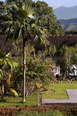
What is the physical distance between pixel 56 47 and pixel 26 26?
43.0 ft

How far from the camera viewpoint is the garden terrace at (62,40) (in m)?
24.5

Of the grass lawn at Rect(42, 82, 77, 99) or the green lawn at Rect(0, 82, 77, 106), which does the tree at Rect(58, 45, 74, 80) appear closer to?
the grass lawn at Rect(42, 82, 77, 99)

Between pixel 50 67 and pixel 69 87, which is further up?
pixel 50 67

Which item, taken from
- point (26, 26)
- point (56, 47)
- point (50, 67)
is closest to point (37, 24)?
point (26, 26)

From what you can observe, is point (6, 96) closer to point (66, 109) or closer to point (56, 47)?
point (66, 109)

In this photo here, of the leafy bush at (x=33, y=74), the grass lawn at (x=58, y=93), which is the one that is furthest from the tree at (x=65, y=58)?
the leafy bush at (x=33, y=74)

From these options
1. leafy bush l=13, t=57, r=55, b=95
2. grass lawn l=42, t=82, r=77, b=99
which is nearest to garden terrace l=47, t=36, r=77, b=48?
grass lawn l=42, t=82, r=77, b=99

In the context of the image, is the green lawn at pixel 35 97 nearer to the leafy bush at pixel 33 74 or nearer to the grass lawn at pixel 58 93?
the grass lawn at pixel 58 93

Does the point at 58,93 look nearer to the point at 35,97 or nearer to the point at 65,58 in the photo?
the point at 35,97

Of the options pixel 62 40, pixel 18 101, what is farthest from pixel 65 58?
pixel 18 101

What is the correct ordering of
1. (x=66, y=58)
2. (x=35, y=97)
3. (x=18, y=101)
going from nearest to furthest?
1. (x=18, y=101)
2. (x=35, y=97)
3. (x=66, y=58)

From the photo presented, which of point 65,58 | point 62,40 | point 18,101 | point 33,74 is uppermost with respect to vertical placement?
point 62,40

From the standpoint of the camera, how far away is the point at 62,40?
2462cm

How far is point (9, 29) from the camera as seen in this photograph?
11.5 metres
